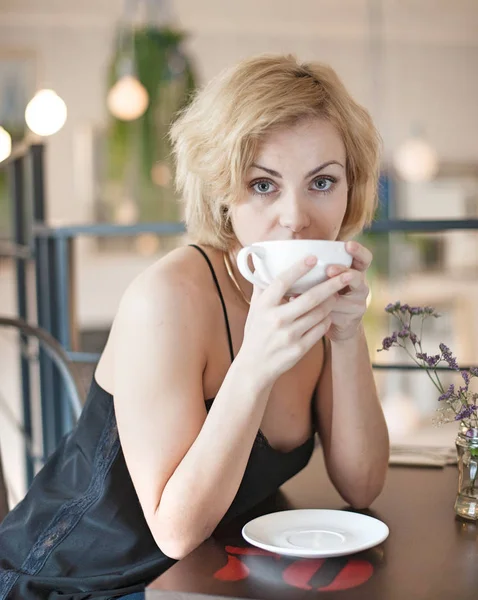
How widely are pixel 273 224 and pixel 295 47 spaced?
6144 millimetres

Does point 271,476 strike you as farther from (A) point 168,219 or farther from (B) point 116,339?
(A) point 168,219

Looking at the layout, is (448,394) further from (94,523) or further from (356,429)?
(94,523)

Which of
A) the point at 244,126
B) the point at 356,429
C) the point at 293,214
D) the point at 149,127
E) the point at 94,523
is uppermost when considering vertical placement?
the point at 149,127

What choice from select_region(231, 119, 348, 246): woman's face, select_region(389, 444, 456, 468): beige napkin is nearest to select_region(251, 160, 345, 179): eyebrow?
select_region(231, 119, 348, 246): woman's face

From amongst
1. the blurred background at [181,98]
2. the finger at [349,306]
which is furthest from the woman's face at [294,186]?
the blurred background at [181,98]

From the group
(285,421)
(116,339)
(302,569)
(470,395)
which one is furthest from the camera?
(285,421)

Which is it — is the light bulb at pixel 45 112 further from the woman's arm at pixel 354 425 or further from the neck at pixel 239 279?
the woman's arm at pixel 354 425

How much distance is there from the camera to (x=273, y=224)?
1.10 meters

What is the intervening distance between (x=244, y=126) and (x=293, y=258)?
275 mm

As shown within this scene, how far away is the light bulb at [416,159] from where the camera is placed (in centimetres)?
686

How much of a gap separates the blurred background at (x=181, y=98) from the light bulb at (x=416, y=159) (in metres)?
0.01

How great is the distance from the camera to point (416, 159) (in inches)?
270

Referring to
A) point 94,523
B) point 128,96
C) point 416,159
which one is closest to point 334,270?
point 94,523

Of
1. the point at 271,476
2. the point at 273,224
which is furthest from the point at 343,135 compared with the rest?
the point at 271,476
